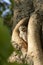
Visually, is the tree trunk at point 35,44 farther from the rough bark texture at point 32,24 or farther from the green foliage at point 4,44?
the green foliage at point 4,44

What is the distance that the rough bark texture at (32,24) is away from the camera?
2104mm

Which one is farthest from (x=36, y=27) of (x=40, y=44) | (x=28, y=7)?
(x=28, y=7)

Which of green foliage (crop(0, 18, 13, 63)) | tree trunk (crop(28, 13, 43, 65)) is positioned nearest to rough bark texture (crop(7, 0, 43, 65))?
tree trunk (crop(28, 13, 43, 65))

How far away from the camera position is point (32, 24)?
231 centimetres

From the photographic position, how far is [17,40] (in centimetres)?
241

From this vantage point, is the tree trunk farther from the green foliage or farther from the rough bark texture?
the green foliage

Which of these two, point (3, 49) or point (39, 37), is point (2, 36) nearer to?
point (3, 49)

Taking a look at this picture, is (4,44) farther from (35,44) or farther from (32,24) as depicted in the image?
(32,24)

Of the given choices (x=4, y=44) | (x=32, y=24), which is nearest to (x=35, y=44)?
(x=32, y=24)

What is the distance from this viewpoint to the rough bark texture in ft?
6.90

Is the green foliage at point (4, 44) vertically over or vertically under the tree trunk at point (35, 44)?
over

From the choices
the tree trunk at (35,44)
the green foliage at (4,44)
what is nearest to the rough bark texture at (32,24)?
the tree trunk at (35,44)

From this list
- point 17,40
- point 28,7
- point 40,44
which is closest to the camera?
point 40,44

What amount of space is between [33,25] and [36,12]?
29 centimetres
